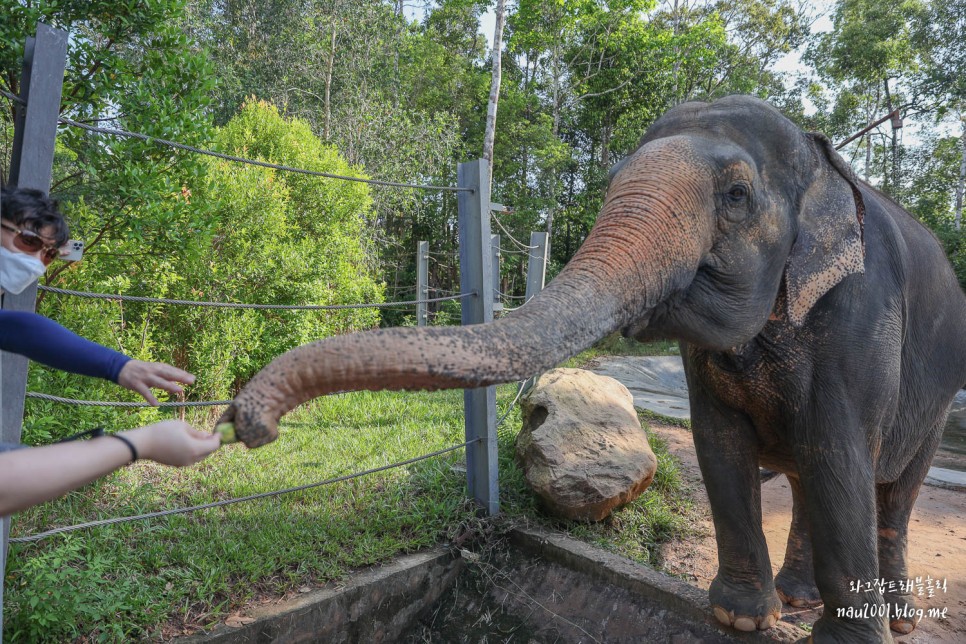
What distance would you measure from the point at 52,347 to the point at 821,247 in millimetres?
2156

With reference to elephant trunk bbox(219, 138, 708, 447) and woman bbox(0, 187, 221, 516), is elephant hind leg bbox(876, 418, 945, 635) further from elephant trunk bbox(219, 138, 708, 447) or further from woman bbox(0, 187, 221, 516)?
woman bbox(0, 187, 221, 516)

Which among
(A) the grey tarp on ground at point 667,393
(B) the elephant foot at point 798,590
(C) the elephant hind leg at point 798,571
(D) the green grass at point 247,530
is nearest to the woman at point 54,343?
(D) the green grass at point 247,530

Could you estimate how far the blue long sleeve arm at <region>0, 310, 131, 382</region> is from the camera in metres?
1.39

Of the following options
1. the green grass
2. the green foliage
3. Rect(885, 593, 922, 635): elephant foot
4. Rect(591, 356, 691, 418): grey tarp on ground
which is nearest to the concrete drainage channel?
the green grass

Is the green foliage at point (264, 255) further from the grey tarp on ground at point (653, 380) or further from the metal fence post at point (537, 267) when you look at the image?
the grey tarp on ground at point (653, 380)

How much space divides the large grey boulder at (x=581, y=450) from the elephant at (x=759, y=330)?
3.38 ft

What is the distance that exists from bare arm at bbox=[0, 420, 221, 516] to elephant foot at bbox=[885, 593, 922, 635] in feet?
10.2

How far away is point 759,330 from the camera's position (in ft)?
6.39

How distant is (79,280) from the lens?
434 cm

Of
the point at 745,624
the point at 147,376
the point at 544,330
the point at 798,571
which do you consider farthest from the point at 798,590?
the point at 147,376

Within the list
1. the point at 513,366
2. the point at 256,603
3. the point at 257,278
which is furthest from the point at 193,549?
the point at 257,278

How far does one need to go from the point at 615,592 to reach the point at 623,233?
6.27ft

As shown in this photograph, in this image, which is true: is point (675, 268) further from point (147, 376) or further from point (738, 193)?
point (147, 376)

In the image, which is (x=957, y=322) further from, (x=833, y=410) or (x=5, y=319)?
(x=5, y=319)
